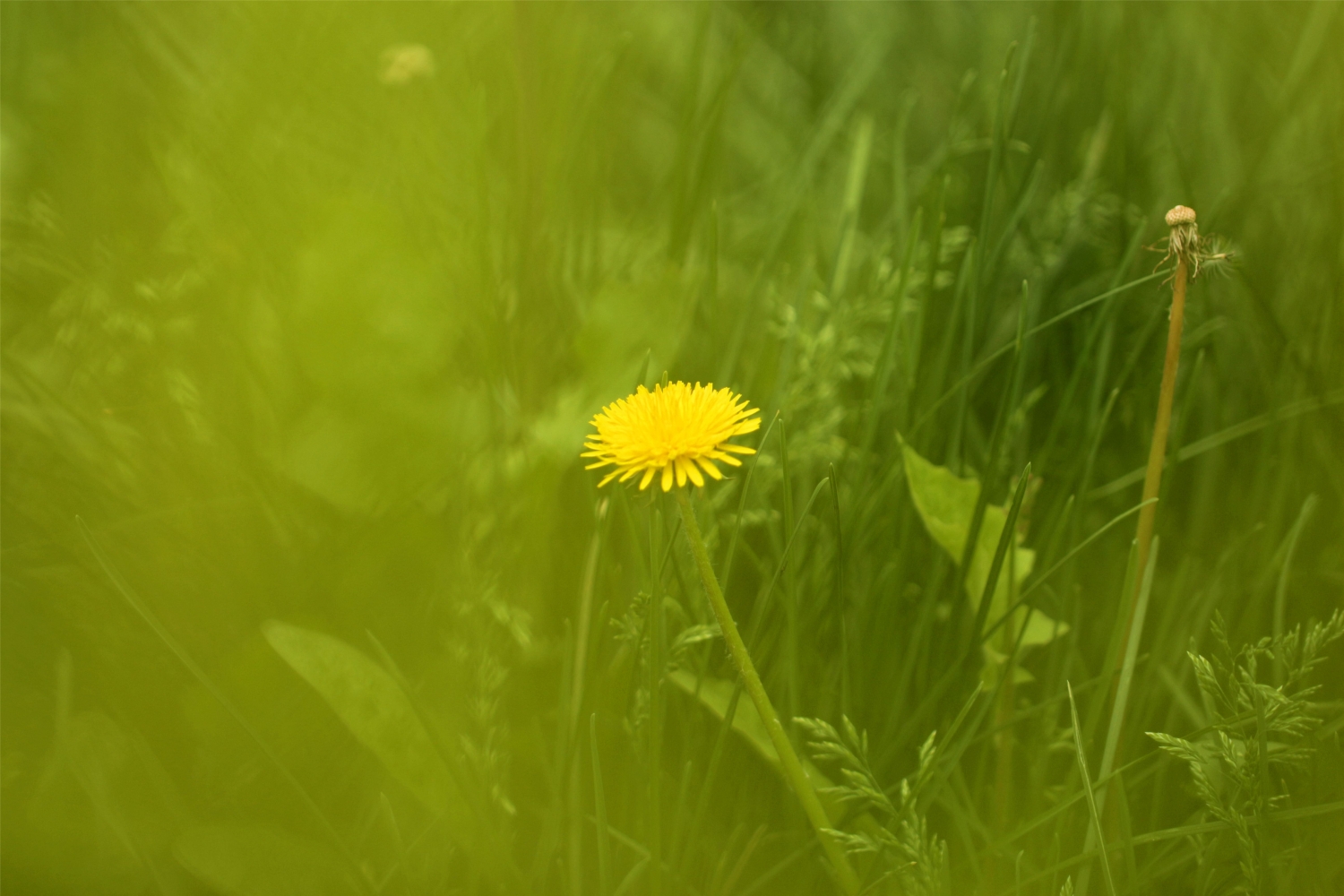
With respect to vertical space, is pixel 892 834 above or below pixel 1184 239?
below

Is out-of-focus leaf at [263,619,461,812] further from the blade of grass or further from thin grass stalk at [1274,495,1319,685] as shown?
thin grass stalk at [1274,495,1319,685]

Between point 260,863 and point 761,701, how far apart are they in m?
0.29

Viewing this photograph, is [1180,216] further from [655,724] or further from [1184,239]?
[655,724]

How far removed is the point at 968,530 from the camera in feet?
1.88

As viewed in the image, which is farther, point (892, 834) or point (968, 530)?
point (968, 530)

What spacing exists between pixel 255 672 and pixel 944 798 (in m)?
0.43

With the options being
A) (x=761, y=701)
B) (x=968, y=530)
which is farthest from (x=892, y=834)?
(x=968, y=530)

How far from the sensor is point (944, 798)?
0.52 metres

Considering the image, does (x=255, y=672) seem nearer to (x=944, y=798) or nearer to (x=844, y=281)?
(x=944, y=798)

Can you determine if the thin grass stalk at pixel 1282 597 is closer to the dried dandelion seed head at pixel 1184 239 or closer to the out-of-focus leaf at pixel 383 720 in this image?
the dried dandelion seed head at pixel 1184 239

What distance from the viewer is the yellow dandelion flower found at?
395mm

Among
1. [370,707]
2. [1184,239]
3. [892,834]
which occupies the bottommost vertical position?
[892,834]

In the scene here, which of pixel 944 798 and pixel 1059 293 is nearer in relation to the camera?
pixel 944 798

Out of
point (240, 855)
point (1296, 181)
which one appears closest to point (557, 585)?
point (240, 855)
